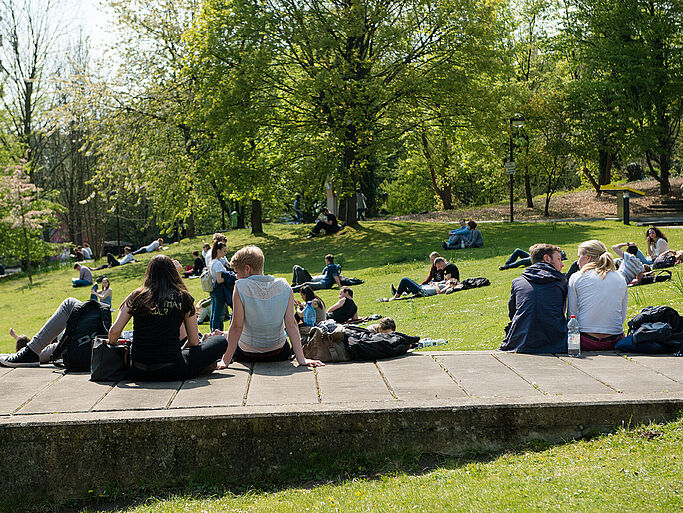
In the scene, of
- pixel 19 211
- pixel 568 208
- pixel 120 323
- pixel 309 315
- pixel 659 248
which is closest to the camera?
pixel 120 323

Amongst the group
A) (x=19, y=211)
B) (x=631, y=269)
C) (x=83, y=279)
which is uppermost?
(x=19, y=211)

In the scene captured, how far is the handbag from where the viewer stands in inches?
264

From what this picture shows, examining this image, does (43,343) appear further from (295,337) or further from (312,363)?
(312,363)

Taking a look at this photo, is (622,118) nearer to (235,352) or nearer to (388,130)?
(388,130)

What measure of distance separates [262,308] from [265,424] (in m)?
1.90

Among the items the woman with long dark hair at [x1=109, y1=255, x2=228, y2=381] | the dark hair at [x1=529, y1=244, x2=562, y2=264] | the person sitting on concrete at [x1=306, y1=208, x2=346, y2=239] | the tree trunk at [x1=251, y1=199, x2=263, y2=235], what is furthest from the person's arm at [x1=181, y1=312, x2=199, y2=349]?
the tree trunk at [x1=251, y1=199, x2=263, y2=235]

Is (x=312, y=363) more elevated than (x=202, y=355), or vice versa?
(x=202, y=355)

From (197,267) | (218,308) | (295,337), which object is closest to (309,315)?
(218,308)

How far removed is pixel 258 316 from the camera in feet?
23.9

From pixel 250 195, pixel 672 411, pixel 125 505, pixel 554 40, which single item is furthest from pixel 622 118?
pixel 125 505

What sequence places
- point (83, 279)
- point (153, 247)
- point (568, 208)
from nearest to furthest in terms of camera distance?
point (83, 279), point (568, 208), point (153, 247)

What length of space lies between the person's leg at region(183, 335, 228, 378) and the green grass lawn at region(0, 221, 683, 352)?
3.52m

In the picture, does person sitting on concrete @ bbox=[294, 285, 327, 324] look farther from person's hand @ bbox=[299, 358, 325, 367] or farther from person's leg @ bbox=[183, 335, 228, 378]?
person's leg @ bbox=[183, 335, 228, 378]

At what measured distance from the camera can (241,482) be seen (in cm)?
556
